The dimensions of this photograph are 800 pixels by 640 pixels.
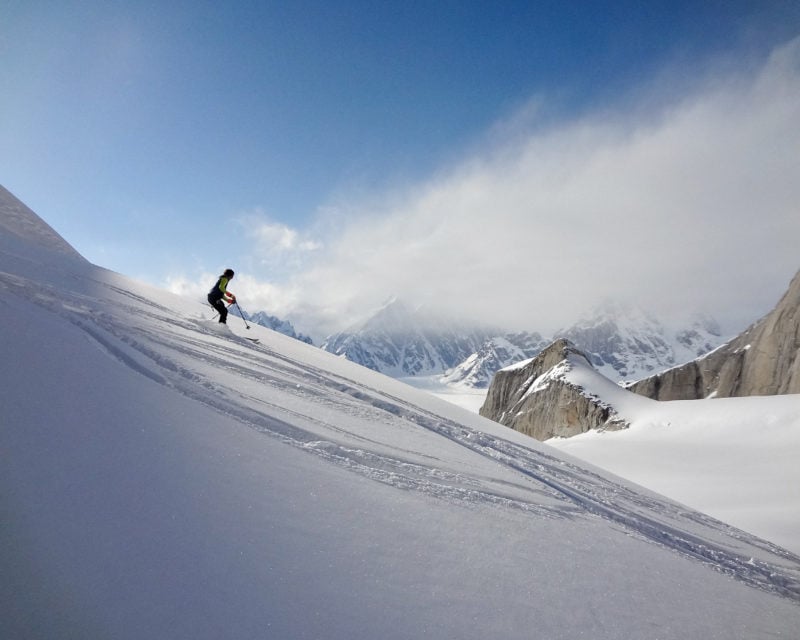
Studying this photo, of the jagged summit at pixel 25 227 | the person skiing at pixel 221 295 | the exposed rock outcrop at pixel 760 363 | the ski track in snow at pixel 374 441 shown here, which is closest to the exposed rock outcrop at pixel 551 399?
the exposed rock outcrop at pixel 760 363

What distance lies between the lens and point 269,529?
2.53m

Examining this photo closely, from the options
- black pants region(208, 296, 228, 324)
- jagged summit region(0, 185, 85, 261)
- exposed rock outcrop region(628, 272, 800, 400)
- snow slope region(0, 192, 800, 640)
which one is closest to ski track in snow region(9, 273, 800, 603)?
snow slope region(0, 192, 800, 640)

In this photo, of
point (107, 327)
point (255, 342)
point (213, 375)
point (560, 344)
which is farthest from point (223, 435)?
point (560, 344)

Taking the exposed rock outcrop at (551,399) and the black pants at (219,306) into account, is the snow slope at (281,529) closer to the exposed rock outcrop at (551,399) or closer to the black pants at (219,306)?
the black pants at (219,306)

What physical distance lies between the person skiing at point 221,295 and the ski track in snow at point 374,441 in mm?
2160

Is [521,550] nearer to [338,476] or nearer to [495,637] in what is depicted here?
[495,637]

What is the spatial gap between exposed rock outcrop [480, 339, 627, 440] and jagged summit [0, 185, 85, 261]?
28.5 m

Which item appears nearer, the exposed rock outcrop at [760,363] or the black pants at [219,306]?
the black pants at [219,306]

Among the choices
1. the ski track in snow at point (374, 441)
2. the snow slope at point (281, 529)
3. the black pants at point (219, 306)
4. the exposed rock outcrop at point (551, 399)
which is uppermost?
the exposed rock outcrop at point (551, 399)

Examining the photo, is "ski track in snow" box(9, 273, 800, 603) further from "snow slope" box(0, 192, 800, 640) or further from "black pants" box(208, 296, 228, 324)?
"black pants" box(208, 296, 228, 324)

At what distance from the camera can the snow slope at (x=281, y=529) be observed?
195cm

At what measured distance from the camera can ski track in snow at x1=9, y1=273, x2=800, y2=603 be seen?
13.3ft

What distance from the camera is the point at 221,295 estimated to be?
10.1 m

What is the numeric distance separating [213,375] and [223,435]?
171 cm
